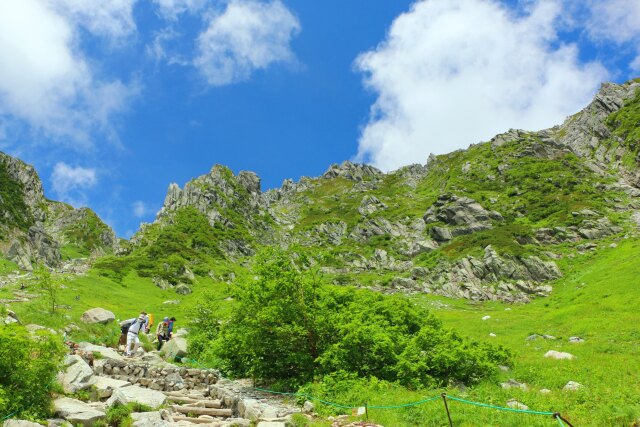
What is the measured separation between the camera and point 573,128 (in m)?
196

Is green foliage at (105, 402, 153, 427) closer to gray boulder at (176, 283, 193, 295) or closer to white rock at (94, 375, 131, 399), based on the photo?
white rock at (94, 375, 131, 399)

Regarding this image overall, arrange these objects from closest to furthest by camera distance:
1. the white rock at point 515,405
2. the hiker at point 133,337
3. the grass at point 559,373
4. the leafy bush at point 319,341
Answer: the grass at point 559,373 < the white rock at point 515,405 < the leafy bush at point 319,341 < the hiker at point 133,337

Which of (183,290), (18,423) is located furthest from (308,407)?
(183,290)

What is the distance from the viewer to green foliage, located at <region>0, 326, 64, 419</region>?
11688 millimetres

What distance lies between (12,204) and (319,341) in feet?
416

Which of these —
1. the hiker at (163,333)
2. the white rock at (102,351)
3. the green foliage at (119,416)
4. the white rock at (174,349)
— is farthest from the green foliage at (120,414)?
the hiker at (163,333)

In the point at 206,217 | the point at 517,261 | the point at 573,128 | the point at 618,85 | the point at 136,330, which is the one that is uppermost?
the point at 618,85

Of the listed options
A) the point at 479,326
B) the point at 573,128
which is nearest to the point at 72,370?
the point at 479,326

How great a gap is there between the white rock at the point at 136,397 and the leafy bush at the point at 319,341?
602 centimetres

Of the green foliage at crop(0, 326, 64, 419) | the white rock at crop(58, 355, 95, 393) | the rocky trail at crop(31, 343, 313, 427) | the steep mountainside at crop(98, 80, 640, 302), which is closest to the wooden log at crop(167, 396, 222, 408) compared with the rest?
the rocky trail at crop(31, 343, 313, 427)

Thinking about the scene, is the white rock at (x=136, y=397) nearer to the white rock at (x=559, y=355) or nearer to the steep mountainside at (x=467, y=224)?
the steep mountainside at (x=467, y=224)

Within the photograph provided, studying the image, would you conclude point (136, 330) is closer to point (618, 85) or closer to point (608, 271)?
point (608, 271)

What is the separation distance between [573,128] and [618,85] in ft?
94.2

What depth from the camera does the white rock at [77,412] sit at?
1220cm
